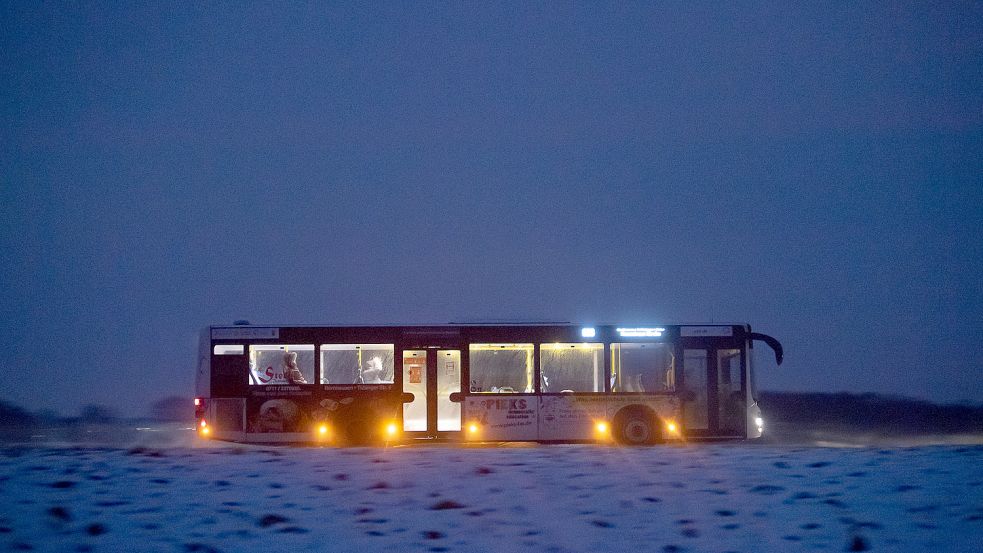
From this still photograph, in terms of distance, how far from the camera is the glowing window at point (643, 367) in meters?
17.4

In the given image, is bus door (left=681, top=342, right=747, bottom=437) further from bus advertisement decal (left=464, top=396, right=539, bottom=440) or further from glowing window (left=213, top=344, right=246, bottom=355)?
glowing window (left=213, top=344, right=246, bottom=355)

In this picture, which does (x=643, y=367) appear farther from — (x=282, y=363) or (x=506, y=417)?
(x=282, y=363)

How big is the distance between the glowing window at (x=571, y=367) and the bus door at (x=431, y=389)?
1739 mm

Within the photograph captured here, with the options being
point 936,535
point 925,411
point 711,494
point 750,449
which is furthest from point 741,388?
Result: point 925,411

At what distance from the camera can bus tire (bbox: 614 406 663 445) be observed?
1703 centimetres

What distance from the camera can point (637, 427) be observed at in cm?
1712

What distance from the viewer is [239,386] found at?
17.5m

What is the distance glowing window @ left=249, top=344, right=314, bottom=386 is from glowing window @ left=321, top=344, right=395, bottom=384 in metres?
0.31

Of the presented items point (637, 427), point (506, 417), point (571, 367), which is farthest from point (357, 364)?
point (637, 427)

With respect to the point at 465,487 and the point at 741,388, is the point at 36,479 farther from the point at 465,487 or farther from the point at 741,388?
the point at 741,388

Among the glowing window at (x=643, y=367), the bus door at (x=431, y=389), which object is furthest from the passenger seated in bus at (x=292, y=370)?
the glowing window at (x=643, y=367)

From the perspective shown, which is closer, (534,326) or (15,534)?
(15,534)

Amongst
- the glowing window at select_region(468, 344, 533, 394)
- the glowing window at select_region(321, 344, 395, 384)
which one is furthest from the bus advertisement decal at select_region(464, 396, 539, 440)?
the glowing window at select_region(321, 344, 395, 384)

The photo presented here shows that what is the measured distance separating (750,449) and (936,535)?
702cm
